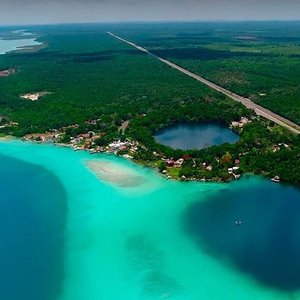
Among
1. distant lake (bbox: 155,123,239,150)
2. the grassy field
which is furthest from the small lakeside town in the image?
the grassy field

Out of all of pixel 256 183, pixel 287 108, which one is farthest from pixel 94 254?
pixel 287 108

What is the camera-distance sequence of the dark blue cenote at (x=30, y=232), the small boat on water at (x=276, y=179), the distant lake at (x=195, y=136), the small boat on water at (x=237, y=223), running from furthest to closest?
the distant lake at (x=195, y=136)
the small boat on water at (x=276, y=179)
the small boat on water at (x=237, y=223)
the dark blue cenote at (x=30, y=232)

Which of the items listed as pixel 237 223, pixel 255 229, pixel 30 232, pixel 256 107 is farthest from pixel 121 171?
pixel 256 107

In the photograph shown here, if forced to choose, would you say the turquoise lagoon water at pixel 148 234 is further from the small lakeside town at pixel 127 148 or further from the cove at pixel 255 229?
the small lakeside town at pixel 127 148

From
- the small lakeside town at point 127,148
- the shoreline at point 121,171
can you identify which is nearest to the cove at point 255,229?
the shoreline at point 121,171

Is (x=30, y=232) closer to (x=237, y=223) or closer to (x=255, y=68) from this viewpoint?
(x=237, y=223)

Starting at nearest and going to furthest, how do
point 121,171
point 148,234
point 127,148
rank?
point 148,234 < point 121,171 < point 127,148
